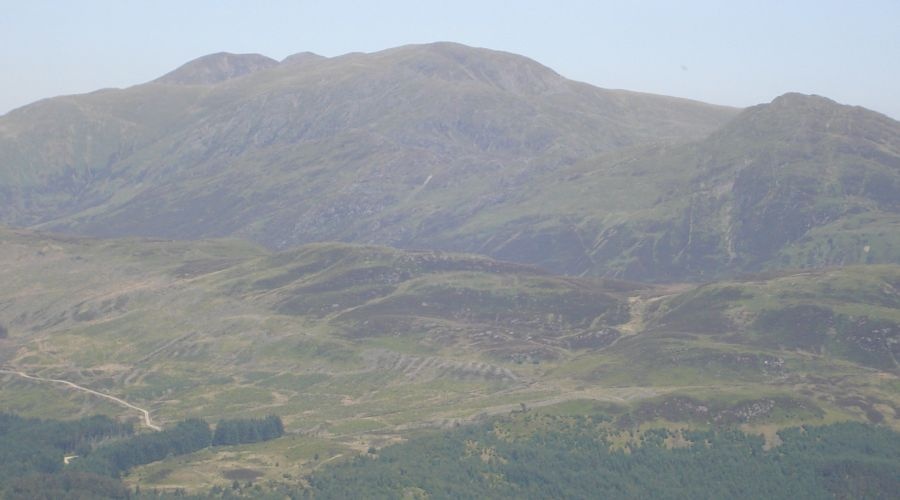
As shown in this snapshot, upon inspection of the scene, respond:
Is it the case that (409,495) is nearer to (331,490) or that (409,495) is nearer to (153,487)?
(331,490)

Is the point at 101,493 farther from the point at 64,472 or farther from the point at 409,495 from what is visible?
the point at 409,495

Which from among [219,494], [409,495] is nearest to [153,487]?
[219,494]

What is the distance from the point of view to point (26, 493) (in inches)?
7082

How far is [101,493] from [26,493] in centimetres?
1176

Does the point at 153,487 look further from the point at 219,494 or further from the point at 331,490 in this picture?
the point at 331,490

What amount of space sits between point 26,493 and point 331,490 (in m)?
48.3

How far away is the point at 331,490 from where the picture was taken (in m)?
199

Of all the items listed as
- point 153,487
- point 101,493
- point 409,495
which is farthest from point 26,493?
point 409,495

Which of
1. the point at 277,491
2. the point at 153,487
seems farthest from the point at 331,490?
the point at 153,487

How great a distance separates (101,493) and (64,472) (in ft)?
37.1

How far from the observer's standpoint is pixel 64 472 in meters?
194

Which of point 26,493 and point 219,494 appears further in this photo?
point 219,494

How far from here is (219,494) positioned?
196375 mm

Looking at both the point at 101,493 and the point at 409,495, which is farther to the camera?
the point at 409,495
